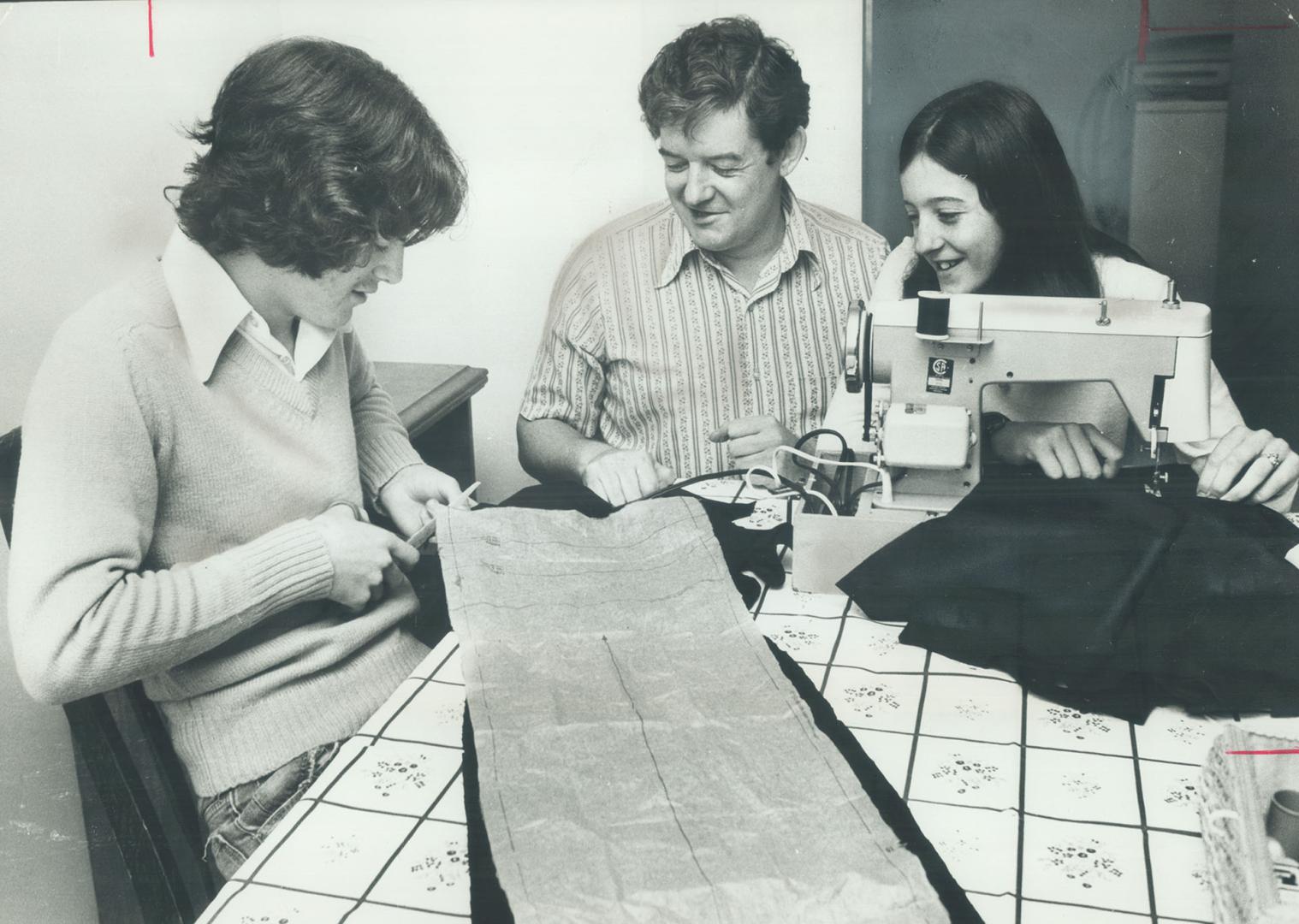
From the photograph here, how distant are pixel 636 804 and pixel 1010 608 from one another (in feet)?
1.51

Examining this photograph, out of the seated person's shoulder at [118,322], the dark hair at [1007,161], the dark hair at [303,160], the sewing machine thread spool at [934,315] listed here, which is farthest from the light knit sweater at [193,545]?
the dark hair at [1007,161]

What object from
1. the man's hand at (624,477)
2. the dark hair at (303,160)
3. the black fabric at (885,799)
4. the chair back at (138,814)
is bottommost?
the chair back at (138,814)

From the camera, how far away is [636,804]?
74cm

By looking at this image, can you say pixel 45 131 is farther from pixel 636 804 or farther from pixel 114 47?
pixel 636 804

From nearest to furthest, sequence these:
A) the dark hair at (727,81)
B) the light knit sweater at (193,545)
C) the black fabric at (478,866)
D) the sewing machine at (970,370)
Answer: the black fabric at (478,866) → the light knit sweater at (193,545) → the sewing machine at (970,370) → the dark hair at (727,81)

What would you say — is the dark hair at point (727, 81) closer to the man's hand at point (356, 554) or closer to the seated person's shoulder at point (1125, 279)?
the seated person's shoulder at point (1125, 279)

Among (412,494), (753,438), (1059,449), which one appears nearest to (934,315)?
(1059,449)

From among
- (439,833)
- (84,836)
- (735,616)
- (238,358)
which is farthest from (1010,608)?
(84,836)

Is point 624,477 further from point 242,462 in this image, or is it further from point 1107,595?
point 1107,595

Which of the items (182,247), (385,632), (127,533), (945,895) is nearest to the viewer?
(945,895)

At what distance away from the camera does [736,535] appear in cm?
116

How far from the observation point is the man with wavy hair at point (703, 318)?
1356 millimetres

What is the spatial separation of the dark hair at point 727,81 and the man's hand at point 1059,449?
1.56ft

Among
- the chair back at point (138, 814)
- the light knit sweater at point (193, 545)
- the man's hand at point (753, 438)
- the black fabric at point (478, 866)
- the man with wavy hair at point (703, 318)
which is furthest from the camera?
the man's hand at point (753, 438)
